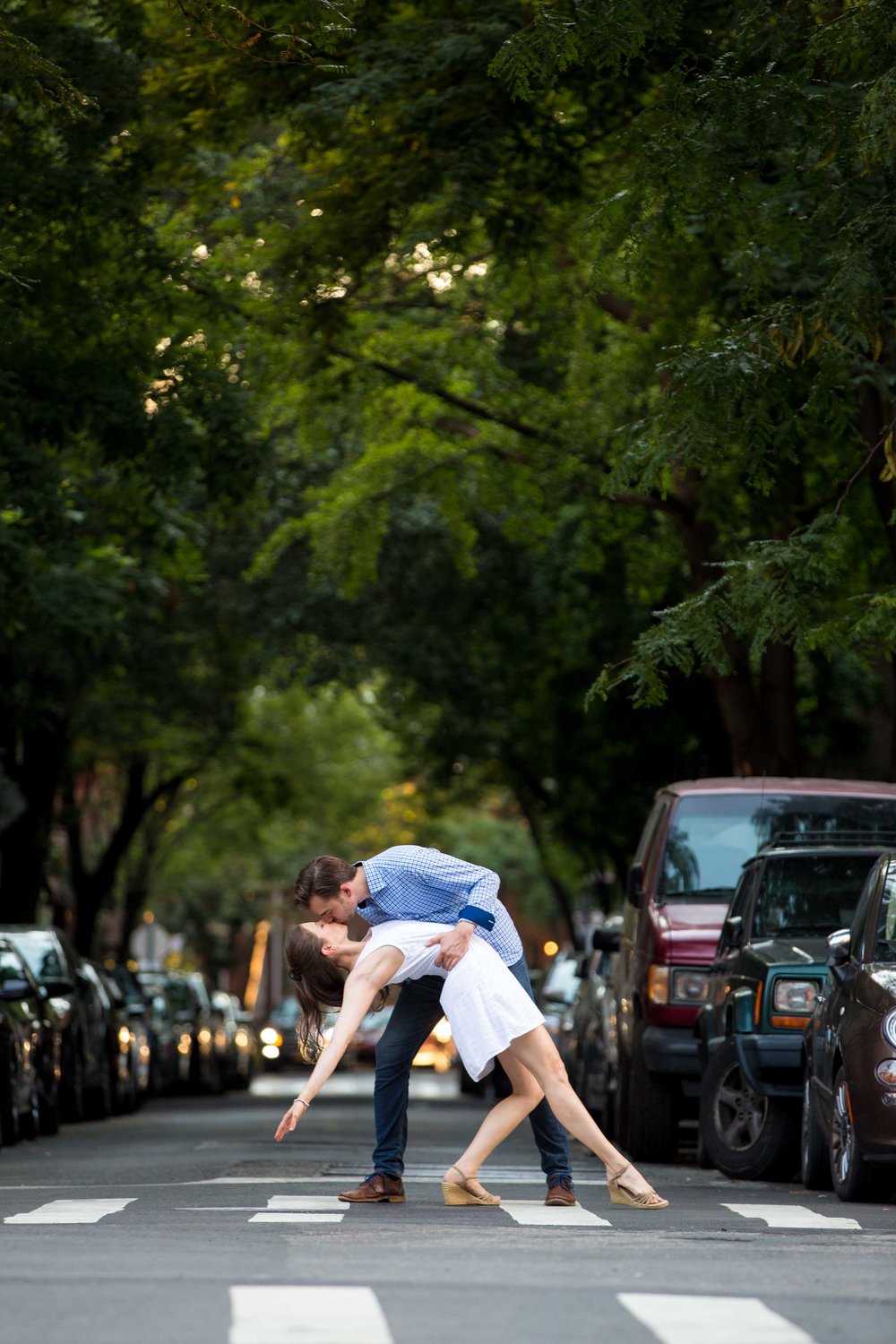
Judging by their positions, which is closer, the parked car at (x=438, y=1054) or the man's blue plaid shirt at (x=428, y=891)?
the man's blue plaid shirt at (x=428, y=891)

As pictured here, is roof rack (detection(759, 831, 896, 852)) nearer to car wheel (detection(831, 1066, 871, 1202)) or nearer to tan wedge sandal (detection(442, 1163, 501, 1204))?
car wheel (detection(831, 1066, 871, 1202))

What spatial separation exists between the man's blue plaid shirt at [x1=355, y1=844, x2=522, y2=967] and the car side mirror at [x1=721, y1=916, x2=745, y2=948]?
4.71 meters

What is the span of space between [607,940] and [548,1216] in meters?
8.29

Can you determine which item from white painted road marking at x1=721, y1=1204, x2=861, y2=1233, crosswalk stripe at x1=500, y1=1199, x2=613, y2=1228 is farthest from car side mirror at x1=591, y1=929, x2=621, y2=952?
crosswalk stripe at x1=500, y1=1199, x2=613, y2=1228

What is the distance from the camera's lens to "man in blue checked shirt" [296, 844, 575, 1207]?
992 centimetres

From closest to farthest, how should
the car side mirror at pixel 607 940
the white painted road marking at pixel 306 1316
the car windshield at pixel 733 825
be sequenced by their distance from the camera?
→ the white painted road marking at pixel 306 1316 < the car windshield at pixel 733 825 < the car side mirror at pixel 607 940

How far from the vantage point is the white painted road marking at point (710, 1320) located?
6339mm

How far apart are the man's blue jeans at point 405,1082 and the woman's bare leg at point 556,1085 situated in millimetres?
289

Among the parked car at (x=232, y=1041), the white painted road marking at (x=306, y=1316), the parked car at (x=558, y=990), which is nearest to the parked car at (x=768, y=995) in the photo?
the white painted road marking at (x=306, y=1316)

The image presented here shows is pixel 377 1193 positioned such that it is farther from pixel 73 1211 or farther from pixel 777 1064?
pixel 777 1064

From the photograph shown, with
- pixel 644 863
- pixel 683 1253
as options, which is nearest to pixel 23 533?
pixel 644 863

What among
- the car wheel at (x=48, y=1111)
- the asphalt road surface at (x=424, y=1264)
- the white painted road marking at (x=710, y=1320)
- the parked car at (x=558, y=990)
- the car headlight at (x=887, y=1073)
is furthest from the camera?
the parked car at (x=558, y=990)

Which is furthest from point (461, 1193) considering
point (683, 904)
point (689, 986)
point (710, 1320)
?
point (683, 904)

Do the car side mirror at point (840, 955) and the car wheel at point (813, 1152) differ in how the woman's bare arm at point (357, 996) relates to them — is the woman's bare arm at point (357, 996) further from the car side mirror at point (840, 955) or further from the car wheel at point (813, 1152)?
the car wheel at point (813, 1152)
